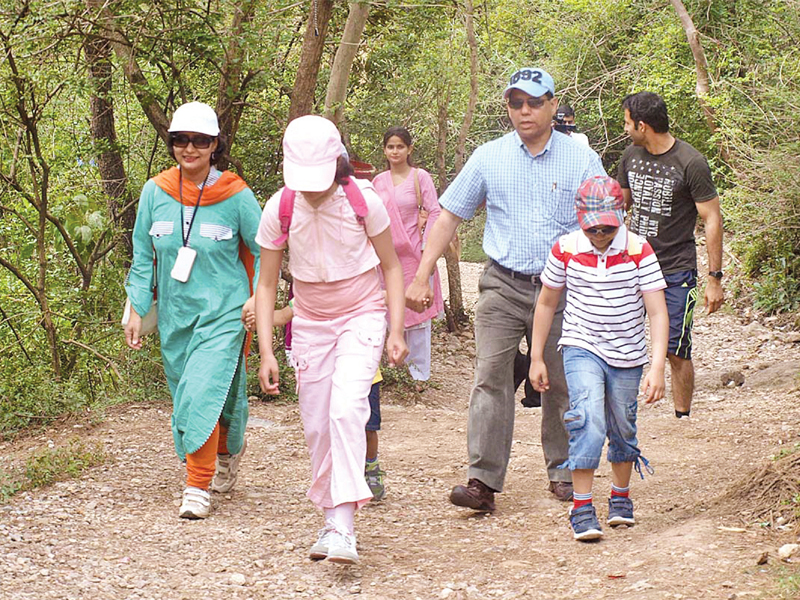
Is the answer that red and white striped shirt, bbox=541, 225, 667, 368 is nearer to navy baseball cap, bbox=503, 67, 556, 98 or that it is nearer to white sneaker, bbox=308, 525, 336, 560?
navy baseball cap, bbox=503, 67, 556, 98

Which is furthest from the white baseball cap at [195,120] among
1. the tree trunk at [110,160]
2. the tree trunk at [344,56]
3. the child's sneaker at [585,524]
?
the tree trunk at [110,160]

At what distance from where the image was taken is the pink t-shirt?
4.85 metres

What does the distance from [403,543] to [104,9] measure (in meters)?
4.85

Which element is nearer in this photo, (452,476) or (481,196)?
(481,196)

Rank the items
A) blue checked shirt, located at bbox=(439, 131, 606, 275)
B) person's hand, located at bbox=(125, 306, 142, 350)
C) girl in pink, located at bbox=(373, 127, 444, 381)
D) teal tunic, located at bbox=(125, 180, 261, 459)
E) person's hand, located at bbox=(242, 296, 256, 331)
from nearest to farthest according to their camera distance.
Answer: person's hand, located at bbox=(242, 296, 256, 331)
blue checked shirt, located at bbox=(439, 131, 606, 275)
teal tunic, located at bbox=(125, 180, 261, 459)
person's hand, located at bbox=(125, 306, 142, 350)
girl in pink, located at bbox=(373, 127, 444, 381)

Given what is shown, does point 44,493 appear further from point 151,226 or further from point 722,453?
point 722,453

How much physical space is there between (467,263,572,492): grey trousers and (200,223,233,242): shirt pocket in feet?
4.44

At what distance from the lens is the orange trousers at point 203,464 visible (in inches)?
227

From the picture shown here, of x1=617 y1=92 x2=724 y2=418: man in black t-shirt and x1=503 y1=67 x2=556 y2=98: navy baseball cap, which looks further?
x1=617 y1=92 x2=724 y2=418: man in black t-shirt

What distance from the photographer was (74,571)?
4945 mm

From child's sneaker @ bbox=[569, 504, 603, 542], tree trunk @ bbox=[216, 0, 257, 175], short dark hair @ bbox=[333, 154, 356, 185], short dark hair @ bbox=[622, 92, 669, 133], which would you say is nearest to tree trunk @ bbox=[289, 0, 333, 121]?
tree trunk @ bbox=[216, 0, 257, 175]

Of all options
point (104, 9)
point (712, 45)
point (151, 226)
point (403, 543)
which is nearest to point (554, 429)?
point (403, 543)

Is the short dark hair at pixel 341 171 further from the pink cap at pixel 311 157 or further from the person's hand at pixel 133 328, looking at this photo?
the person's hand at pixel 133 328

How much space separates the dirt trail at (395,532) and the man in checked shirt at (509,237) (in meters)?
0.43
